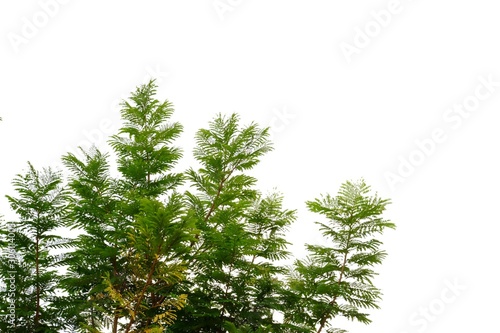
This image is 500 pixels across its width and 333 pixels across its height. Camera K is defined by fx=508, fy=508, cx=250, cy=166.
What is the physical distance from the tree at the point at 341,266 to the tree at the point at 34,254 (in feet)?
5.27

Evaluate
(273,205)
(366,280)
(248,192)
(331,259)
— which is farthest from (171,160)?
(366,280)

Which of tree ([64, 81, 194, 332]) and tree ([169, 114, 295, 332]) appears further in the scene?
tree ([169, 114, 295, 332])

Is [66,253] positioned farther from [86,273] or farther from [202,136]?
[202,136]

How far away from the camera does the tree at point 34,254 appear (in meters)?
3.24

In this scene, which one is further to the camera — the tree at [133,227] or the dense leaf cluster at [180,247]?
the dense leaf cluster at [180,247]

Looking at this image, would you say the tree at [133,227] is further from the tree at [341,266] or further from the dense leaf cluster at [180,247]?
the tree at [341,266]

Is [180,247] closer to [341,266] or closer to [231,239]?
[231,239]

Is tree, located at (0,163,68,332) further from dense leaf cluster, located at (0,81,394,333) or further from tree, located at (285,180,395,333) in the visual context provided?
tree, located at (285,180,395,333)

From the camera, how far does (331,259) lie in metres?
3.75

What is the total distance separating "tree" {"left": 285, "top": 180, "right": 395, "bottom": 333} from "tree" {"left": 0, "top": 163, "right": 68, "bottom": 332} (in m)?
1.61

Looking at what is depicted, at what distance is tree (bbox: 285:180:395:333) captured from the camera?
141 inches

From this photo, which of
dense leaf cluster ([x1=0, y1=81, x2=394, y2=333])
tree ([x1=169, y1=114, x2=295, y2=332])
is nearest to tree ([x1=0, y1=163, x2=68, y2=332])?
dense leaf cluster ([x1=0, y1=81, x2=394, y2=333])

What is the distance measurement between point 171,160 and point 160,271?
1.39 metres

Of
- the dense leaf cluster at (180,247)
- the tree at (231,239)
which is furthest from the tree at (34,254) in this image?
the tree at (231,239)
